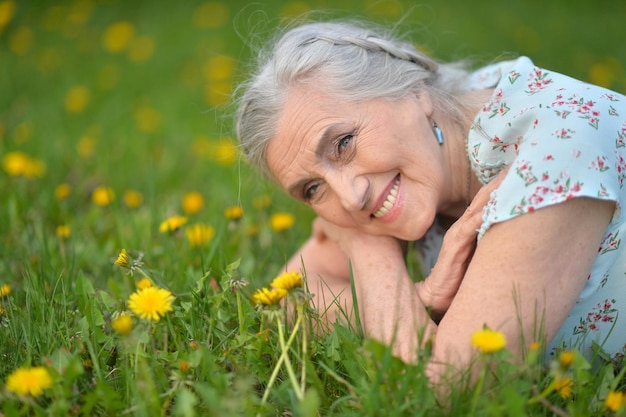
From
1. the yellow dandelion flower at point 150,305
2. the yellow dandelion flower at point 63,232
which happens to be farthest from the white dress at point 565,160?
the yellow dandelion flower at point 63,232

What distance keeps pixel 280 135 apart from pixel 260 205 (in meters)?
0.99

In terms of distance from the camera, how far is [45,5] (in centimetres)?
745

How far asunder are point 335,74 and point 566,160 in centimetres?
81

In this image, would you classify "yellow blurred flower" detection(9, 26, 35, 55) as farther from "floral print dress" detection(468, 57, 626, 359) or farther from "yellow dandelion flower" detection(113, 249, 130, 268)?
"floral print dress" detection(468, 57, 626, 359)

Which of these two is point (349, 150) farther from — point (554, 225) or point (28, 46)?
point (28, 46)

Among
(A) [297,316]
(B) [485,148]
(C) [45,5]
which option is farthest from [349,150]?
(C) [45,5]

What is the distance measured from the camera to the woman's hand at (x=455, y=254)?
6.88 ft

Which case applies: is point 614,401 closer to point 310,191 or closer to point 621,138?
point 621,138

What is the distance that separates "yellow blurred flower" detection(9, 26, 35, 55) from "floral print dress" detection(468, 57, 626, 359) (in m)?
4.97

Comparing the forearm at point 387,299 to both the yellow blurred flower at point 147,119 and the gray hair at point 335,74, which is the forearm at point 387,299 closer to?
the gray hair at point 335,74

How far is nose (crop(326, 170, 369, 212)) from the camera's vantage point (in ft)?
7.47

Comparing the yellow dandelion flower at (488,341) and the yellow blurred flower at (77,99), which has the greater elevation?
the yellow dandelion flower at (488,341)

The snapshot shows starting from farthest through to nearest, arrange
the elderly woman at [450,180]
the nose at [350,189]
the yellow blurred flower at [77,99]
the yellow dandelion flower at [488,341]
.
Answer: the yellow blurred flower at [77,99]
the nose at [350,189]
the elderly woman at [450,180]
the yellow dandelion flower at [488,341]

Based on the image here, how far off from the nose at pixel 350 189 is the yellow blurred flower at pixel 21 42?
4.78 metres
